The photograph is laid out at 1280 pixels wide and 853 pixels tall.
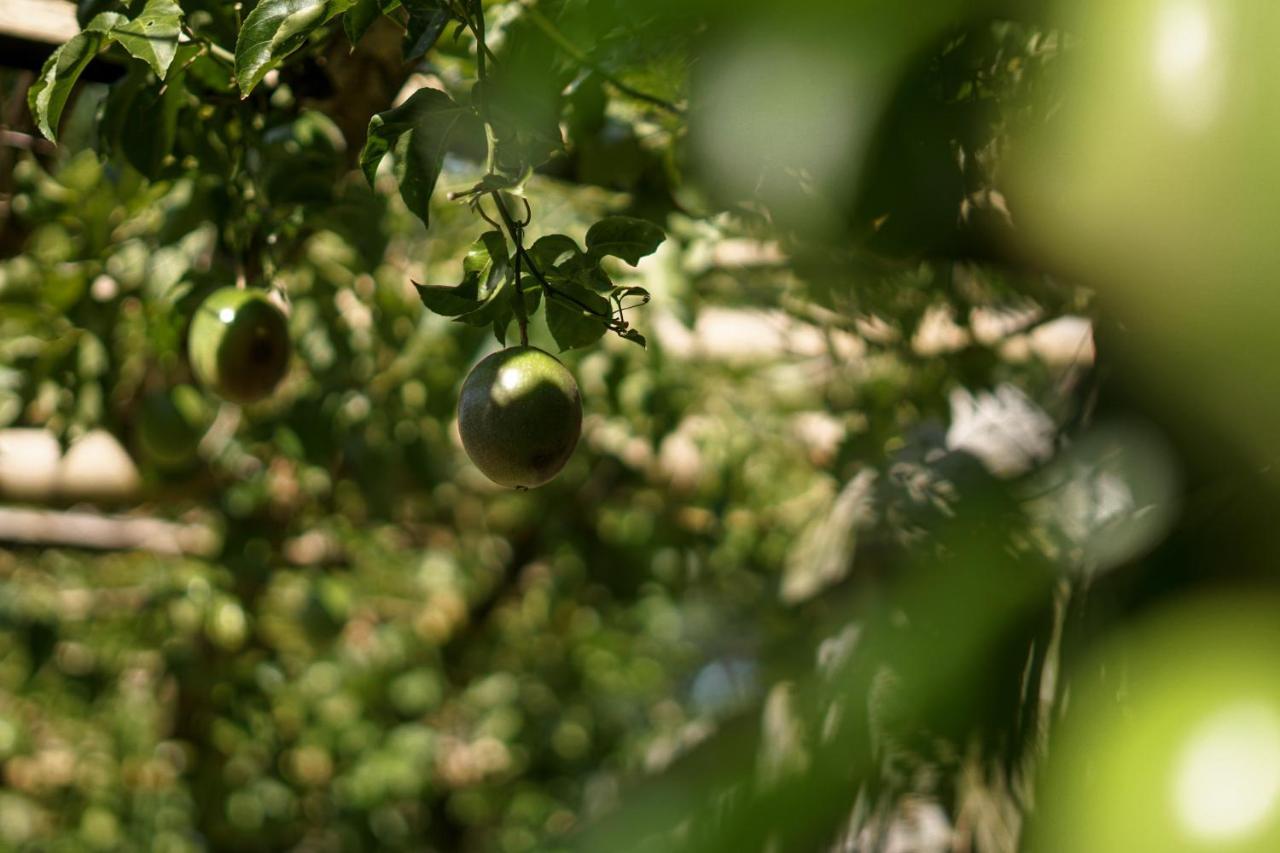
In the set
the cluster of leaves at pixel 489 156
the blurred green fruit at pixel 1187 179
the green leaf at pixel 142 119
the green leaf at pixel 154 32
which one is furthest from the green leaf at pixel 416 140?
the blurred green fruit at pixel 1187 179

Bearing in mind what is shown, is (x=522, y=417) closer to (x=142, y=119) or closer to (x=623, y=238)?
(x=623, y=238)

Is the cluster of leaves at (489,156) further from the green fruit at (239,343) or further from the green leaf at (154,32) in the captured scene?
the green fruit at (239,343)

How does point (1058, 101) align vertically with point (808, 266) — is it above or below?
above

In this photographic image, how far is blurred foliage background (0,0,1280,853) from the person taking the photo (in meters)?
0.23

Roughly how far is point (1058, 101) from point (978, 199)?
0.60 feet

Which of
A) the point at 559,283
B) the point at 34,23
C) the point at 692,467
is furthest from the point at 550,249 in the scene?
the point at 692,467

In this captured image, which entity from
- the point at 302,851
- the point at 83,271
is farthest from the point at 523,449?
the point at 302,851

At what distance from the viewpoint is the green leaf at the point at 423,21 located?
34.4 inches

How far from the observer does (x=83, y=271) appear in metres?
1.97

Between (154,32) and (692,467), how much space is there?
8.69 feet

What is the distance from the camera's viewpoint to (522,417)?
2.97 ft

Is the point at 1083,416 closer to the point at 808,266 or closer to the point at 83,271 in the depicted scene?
the point at 808,266

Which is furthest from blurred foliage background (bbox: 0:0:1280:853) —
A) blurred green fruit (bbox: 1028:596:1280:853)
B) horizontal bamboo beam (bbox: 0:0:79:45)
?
horizontal bamboo beam (bbox: 0:0:79:45)

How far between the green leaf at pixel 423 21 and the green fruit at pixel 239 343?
26.9 inches
